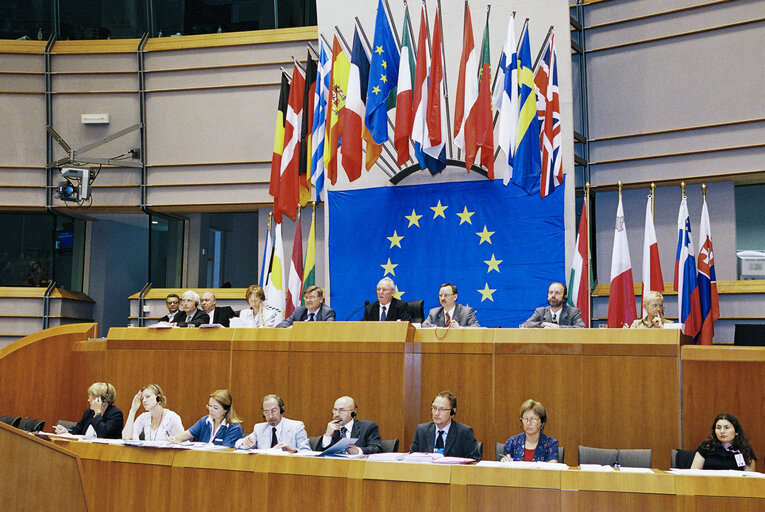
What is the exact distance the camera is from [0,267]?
46.0 ft

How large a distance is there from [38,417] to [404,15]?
684 cm

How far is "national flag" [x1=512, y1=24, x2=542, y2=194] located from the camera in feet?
33.0

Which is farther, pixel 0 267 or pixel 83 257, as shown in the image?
pixel 83 257

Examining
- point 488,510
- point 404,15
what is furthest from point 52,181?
point 488,510

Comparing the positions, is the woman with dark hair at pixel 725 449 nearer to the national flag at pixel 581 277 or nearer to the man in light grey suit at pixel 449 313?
the man in light grey suit at pixel 449 313

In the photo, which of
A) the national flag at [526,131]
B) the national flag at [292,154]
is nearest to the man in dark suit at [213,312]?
the national flag at [292,154]

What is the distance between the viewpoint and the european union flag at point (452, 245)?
10.7 metres

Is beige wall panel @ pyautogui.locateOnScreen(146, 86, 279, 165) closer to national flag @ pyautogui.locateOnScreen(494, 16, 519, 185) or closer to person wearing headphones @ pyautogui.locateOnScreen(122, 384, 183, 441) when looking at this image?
national flag @ pyautogui.locateOnScreen(494, 16, 519, 185)

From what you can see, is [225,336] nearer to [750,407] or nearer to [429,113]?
[429,113]

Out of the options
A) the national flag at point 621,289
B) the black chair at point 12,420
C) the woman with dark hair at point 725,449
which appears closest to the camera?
the woman with dark hair at point 725,449

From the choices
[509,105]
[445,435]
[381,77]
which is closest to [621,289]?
[509,105]

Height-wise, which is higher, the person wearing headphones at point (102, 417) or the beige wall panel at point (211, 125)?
the beige wall panel at point (211, 125)

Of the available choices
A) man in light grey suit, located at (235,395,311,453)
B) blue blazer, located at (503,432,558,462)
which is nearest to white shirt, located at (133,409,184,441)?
man in light grey suit, located at (235,395,311,453)

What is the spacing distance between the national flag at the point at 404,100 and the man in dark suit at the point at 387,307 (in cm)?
224
